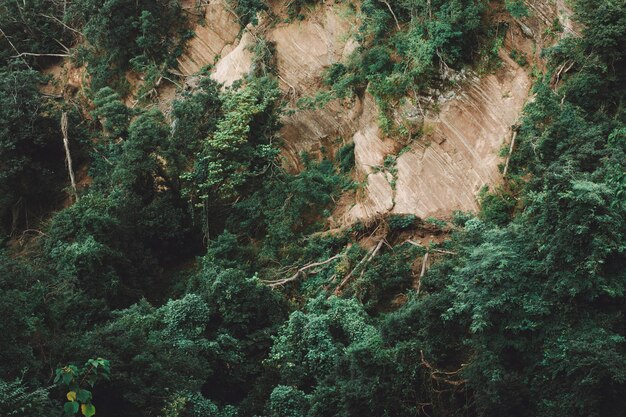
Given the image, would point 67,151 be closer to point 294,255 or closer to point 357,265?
point 294,255

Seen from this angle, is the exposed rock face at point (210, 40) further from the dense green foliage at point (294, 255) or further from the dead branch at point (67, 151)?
the dead branch at point (67, 151)

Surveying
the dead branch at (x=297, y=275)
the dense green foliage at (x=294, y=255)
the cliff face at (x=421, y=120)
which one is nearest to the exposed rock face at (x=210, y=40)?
the dense green foliage at (x=294, y=255)

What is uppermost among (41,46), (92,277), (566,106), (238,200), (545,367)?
(41,46)

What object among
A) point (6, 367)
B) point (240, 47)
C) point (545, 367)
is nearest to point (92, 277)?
point (6, 367)

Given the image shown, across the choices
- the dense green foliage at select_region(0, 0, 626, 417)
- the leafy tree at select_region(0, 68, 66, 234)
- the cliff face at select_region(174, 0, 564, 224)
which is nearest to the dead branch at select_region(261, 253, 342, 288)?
the dense green foliage at select_region(0, 0, 626, 417)

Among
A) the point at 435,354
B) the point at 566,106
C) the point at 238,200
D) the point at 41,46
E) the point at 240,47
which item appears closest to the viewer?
the point at 435,354

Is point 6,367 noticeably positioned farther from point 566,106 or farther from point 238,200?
point 566,106
